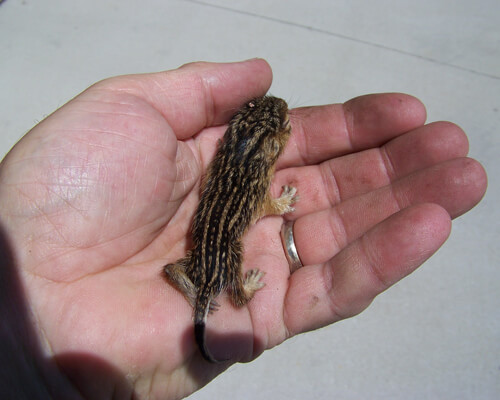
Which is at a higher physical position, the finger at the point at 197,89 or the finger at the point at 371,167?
the finger at the point at 197,89

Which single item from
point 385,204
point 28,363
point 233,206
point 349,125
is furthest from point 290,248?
point 28,363

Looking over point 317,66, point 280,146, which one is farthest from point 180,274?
point 317,66

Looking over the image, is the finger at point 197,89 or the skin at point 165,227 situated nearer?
the skin at point 165,227

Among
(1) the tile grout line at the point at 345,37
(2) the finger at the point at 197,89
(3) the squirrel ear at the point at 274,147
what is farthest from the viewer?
(1) the tile grout line at the point at 345,37

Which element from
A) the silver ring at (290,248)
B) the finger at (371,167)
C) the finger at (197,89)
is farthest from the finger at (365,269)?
the finger at (197,89)

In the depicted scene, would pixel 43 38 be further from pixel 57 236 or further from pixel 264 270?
pixel 264 270

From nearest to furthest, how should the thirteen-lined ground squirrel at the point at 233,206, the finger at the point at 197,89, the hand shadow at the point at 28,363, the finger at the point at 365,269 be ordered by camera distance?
the hand shadow at the point at 28,363, the finger at the point at 365,269, the thirteen-lined ground squirrel at the point at 233,206, the finger at the point at 197,89

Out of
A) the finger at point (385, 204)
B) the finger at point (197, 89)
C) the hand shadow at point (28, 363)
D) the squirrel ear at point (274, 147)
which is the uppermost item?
the finger at point (197, 89)

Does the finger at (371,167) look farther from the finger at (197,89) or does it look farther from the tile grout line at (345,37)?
the tile grout line at (345,37)
